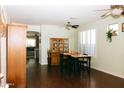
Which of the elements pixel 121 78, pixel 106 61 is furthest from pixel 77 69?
pixel 121 78

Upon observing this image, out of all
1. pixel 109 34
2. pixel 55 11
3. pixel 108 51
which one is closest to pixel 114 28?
pixel 109 34

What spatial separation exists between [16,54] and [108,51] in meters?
4.23

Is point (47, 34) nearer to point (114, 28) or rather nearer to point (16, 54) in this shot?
point (114, 28)

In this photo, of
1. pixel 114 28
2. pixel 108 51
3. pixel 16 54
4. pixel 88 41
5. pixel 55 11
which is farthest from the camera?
pixel 88 41

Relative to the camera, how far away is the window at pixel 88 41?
8.19 meters

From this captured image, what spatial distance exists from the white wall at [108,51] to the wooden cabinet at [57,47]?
2.27 metres

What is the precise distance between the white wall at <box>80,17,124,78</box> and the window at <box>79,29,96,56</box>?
0.33 meters

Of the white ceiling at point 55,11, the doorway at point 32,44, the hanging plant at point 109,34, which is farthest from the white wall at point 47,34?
the doorway at point 32,44

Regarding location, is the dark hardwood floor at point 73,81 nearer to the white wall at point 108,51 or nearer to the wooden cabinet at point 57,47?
the white wall at point 108,51

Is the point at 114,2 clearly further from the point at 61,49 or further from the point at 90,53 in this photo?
the point at 61,49

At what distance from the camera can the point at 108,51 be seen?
6.87 m

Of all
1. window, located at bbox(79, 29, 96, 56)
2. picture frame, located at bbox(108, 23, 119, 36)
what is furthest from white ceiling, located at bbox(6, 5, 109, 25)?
window, located at bbox(79, 29, 96, 56)

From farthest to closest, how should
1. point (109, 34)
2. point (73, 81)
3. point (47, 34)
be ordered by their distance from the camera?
1. point (47, 34)
2. point (109, 34)
3. point (73, 81)

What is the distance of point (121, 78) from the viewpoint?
5816 mm
